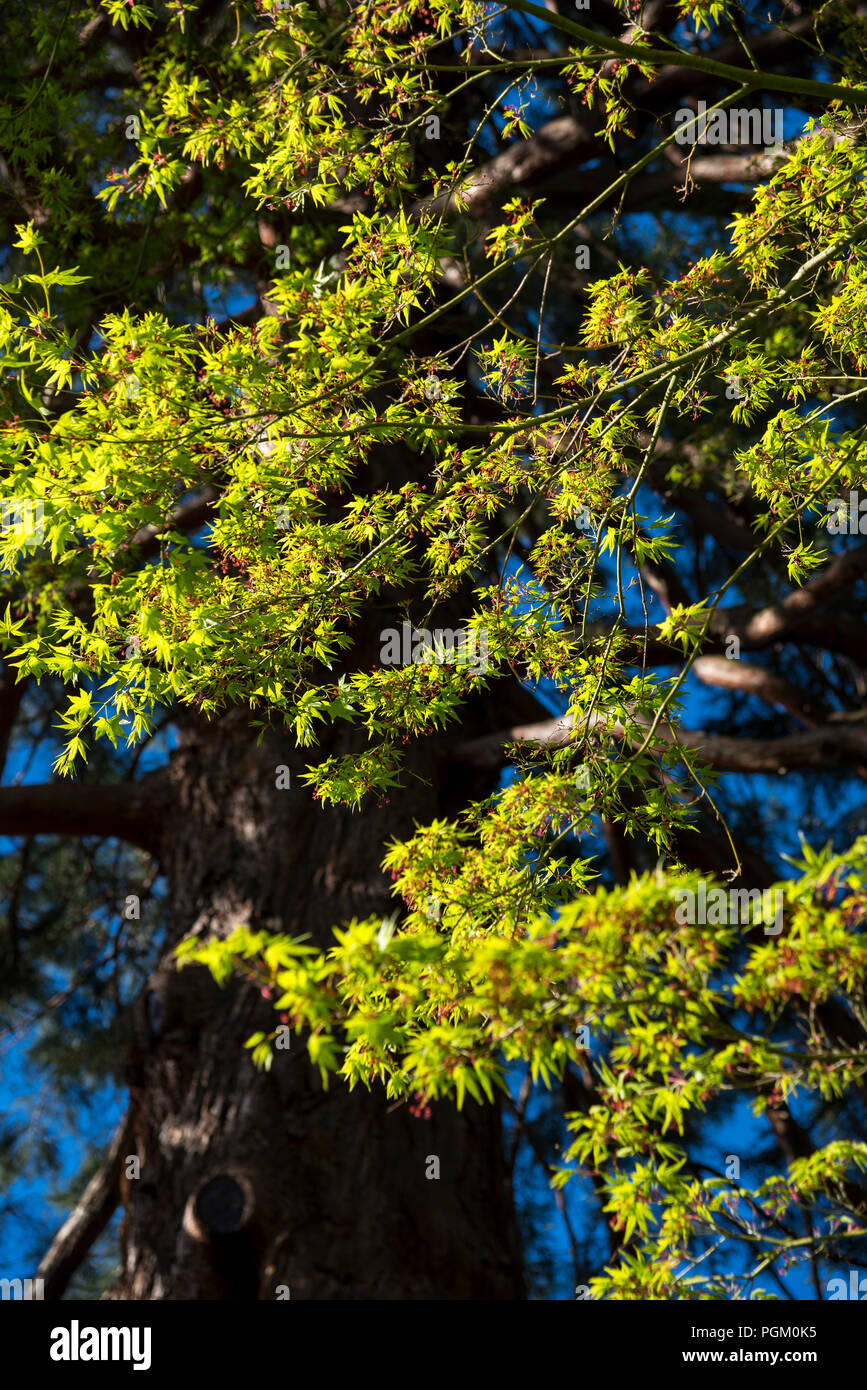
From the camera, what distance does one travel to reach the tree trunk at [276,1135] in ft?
17.6

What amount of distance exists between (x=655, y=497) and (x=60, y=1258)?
6.29 m

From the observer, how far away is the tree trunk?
5.37 m

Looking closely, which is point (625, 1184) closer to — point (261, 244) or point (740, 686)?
point (740, 686)

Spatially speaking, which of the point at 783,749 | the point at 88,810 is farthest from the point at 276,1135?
the point at 783,749

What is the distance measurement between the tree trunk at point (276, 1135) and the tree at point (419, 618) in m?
0.02

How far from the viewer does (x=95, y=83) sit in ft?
25.2

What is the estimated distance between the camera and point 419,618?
7.09 metres

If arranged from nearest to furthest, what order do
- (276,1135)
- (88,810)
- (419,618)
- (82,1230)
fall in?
(276,1135)
(88,810)
(419,618)
(82,1230)

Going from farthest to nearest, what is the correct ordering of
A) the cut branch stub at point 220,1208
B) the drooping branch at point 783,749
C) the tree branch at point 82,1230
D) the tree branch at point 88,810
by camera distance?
the tree branch at point 82,1230 < the tree branch at point 88,810 < the drooping branch at point 783,749 < the cut branch stub at point 220,1208

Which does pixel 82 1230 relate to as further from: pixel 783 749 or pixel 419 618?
pixel 783 749

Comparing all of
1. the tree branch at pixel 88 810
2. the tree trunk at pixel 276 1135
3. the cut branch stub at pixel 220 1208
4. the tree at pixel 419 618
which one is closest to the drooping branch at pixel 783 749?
the tree at pixel 419 618

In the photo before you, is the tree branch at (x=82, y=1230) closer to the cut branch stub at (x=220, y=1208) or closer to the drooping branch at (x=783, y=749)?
the cut branch stub at (x=220, y=1208)

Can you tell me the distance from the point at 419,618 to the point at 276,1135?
2.90 metres
